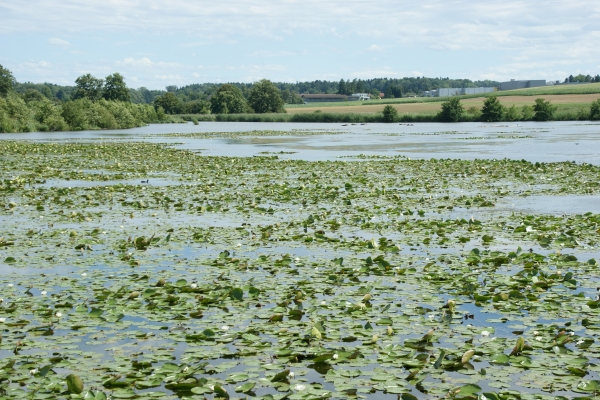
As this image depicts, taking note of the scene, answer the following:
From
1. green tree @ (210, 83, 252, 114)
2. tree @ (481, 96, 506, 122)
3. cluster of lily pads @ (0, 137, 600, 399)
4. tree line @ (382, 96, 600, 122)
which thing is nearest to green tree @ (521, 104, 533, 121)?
tree line @ (382, 96, 600, 122)

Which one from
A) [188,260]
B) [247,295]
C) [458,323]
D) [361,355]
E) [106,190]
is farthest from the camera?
[106,190]

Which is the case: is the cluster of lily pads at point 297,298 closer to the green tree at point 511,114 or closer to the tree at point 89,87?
the green tree at point 511,114

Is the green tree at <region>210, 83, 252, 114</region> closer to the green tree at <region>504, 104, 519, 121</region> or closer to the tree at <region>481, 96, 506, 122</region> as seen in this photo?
the tree at <region>481, 96, 506, 122</region>

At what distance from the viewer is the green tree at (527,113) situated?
4368 inches

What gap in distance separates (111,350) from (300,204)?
36.6ft

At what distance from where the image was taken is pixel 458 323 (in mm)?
7695

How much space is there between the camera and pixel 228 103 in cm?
16275

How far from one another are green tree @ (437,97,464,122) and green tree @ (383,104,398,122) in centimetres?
767

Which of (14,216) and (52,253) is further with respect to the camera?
(14,216)

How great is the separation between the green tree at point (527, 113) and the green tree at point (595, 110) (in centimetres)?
1025

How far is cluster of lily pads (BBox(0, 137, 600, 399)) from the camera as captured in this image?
6.12 m

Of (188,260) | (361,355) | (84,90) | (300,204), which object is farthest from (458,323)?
(84,90)

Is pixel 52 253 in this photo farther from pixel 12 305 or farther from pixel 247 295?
pixel 247 295

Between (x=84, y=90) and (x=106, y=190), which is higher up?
(x=84, y=90)
